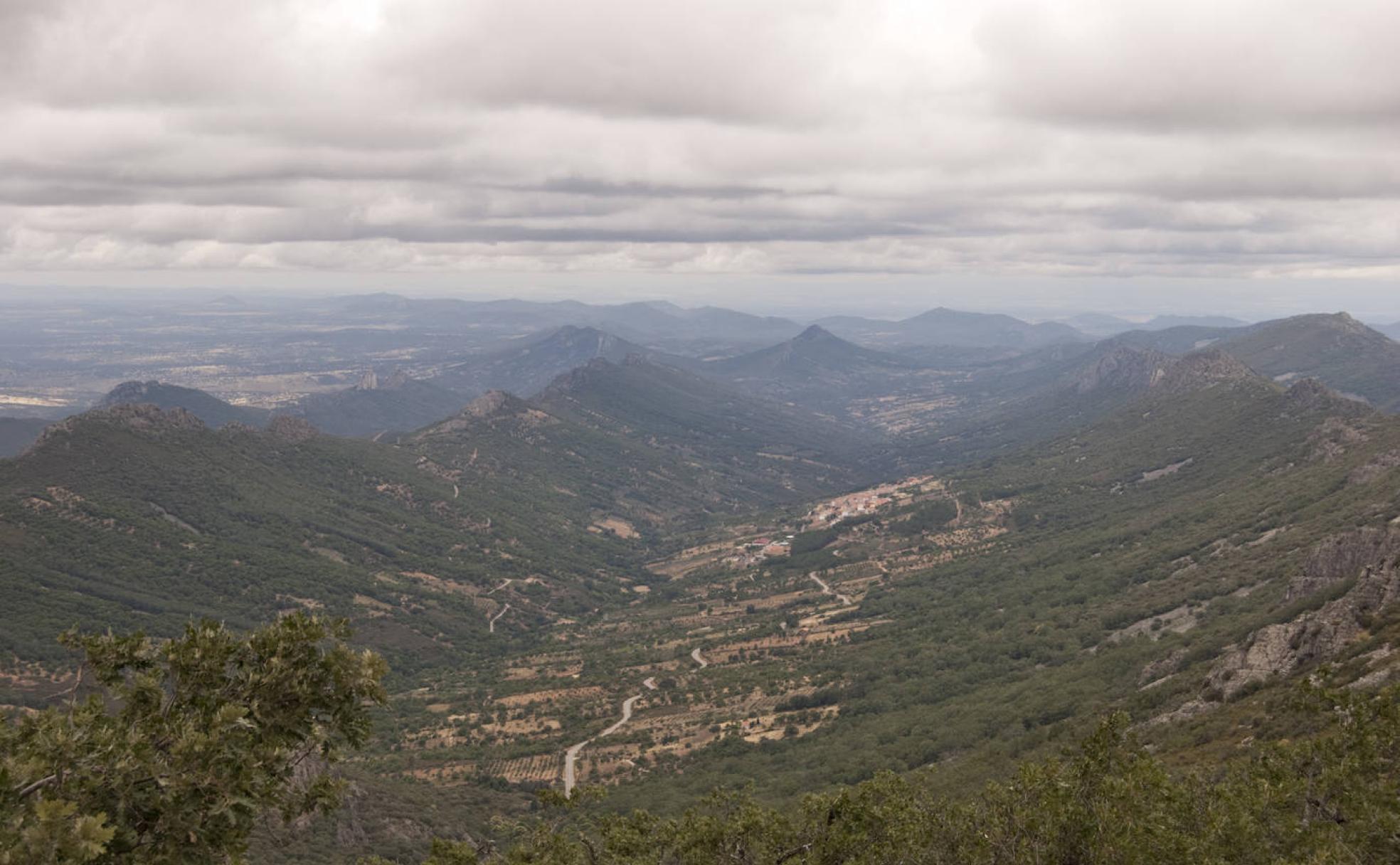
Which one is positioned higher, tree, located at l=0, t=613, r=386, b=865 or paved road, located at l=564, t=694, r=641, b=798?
tree, located at l=0, t=613, r=386, b=865

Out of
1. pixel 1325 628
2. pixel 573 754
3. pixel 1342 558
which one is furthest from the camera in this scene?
pixel 573 754

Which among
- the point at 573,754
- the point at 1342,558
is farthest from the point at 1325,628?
the point at 573,754

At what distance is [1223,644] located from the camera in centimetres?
12538

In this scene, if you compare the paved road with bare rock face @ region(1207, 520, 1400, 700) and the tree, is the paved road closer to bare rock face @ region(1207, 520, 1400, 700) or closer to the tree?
bare rock face @ region(1207, 520, 1400, 700)

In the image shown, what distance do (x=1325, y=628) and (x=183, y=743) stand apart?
115 metres

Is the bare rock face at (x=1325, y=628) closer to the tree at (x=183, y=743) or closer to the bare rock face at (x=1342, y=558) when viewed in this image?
the bare rock face at (x=1342, y=558)

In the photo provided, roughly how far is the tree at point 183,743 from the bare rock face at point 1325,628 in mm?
103707

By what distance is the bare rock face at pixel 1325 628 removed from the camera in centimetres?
9488

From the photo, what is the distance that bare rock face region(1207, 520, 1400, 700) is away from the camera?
94875mm

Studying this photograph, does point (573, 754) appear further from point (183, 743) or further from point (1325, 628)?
point (183, 743)

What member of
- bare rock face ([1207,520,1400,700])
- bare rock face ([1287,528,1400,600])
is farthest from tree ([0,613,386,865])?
bare rock face ([1287,528,1400,600])

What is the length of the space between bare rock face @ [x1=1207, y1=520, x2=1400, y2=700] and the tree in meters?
104

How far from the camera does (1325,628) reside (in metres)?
96.4

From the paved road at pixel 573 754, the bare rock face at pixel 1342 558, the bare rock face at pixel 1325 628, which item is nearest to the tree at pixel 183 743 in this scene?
the bare rock face at pixel 1325 628
